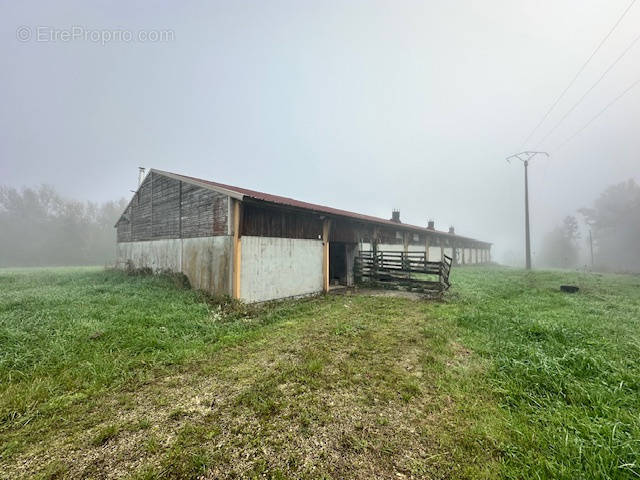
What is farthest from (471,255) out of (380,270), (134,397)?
(134,397)

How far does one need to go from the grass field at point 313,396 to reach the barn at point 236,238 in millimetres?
Result: 2466

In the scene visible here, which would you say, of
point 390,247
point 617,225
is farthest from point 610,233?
point 390,247

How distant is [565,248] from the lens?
190 feet

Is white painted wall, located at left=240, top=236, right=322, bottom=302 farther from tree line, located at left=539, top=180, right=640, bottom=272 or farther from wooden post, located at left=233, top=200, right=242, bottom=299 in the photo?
tree line, located at left=539, top=180, right=640, bottom=272

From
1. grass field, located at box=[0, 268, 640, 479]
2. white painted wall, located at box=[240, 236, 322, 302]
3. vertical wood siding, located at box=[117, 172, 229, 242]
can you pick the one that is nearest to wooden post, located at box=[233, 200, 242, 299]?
white painted wall, located at box=[240, 236, 322, 302]

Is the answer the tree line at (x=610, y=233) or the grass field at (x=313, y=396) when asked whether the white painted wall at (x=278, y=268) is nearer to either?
the grass field at (x=313, y=396)

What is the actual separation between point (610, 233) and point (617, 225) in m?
3.53

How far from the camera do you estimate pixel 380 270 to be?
13.0 m

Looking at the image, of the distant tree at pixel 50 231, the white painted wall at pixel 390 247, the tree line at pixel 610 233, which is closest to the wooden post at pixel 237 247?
the white painted wall at pixel 390 247

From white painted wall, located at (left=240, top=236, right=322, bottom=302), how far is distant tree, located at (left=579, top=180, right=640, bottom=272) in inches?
2436

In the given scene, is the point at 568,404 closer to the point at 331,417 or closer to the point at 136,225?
the point at 331,417

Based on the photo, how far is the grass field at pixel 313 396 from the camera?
235 cm

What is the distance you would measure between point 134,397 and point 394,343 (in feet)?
15.3

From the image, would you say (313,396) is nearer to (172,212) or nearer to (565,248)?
(172,212)
